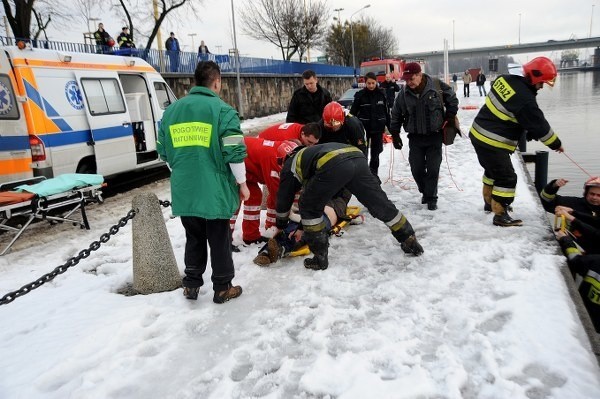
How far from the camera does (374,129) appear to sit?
7.46m

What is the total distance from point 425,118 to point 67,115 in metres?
5.69

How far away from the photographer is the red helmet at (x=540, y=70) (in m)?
4.81

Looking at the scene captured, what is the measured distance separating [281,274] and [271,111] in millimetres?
23308

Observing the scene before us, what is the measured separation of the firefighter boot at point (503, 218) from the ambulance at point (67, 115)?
21.3 feet

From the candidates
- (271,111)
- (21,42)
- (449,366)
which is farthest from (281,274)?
(271,111)

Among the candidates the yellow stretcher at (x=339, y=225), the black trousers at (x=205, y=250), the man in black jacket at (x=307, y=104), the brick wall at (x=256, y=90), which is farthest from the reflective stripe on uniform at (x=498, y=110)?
the brick wall at (x=256, y=90)

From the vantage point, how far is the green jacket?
11.5ft

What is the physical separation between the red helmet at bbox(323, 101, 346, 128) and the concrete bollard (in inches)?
80.9

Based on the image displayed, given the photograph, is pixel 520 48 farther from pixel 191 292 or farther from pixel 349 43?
pixel 191 292

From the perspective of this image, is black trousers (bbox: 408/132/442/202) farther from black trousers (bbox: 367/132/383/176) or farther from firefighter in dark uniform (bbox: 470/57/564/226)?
black trousers (bbox: 367/132/383/176)

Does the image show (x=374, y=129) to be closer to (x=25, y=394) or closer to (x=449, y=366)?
(x=449, y=366)

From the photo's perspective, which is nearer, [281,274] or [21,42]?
[281,274]

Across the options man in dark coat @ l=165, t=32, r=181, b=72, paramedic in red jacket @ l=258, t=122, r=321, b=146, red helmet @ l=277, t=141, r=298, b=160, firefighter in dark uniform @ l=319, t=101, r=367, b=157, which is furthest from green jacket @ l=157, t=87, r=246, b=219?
man in dark coat @ l=165, t=32, r=181, b=72

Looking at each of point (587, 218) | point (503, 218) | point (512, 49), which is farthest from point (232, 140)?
point (512, 49)
